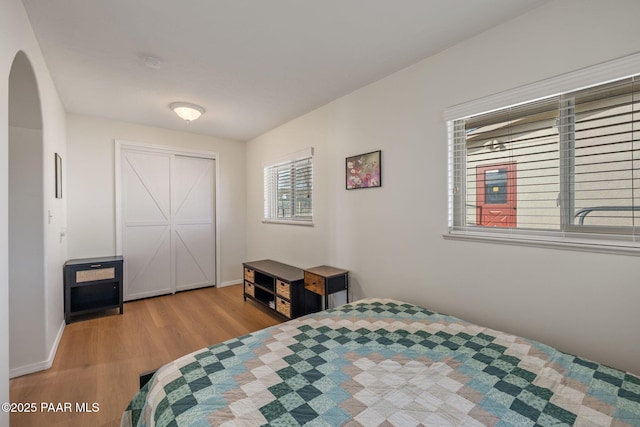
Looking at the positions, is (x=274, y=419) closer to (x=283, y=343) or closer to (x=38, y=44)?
(x=283, y=343)

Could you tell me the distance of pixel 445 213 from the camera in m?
2.13

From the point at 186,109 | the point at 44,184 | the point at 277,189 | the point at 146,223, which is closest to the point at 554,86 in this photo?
the point at 186,109

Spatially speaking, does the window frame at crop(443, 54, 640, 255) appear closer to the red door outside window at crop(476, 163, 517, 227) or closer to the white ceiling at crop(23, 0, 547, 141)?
the red door outside window at crop(476, 163, 517, 227)

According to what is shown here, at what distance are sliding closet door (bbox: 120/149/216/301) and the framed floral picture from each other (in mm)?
2786

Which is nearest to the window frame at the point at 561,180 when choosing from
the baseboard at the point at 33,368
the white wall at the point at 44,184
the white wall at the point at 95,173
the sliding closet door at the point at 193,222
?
the white wall at the point at 44,184

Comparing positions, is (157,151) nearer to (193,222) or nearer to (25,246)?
(193,222)

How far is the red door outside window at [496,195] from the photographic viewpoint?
187cm

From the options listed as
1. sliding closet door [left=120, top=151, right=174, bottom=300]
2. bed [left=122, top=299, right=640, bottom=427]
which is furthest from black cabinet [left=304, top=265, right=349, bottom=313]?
sliding closet door [left=120, top=151, right=174, bottom=300]

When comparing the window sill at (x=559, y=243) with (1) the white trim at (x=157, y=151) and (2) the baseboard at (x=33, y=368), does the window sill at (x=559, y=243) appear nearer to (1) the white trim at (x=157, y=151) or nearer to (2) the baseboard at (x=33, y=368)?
(2) the baseboard at (x=33, y=368)

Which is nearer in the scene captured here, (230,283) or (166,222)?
(166,222)

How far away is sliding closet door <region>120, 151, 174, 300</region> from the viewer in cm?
399

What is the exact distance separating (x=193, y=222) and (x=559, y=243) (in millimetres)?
4511

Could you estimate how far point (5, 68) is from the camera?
1406mm

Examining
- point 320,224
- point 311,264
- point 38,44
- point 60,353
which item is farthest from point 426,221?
point 60,353
